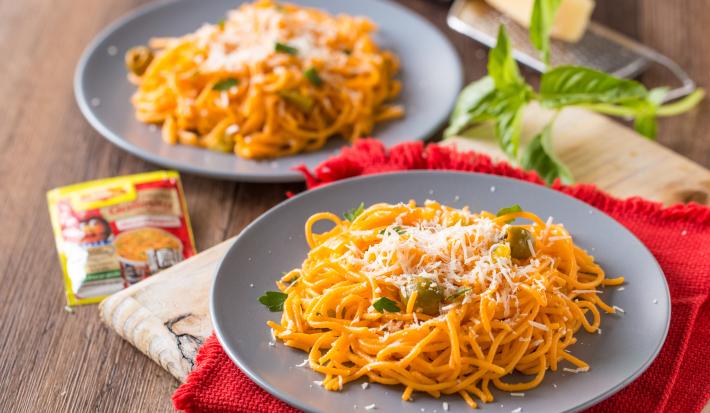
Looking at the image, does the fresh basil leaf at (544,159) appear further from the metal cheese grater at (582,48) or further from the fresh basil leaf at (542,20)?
the metal cheese grater at (582,48)

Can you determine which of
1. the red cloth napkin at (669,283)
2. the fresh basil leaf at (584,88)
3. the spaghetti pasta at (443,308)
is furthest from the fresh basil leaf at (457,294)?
the fresh basil leaf at (584,88)

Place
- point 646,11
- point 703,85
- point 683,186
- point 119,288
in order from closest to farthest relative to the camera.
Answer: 1. point 119,288
2. point 683,186
3. point 703,85
4. point 646,11

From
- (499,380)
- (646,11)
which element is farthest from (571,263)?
(646,11)

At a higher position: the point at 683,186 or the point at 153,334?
the point at 683,186

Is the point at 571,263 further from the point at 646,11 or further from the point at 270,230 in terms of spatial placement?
the point at 646,11

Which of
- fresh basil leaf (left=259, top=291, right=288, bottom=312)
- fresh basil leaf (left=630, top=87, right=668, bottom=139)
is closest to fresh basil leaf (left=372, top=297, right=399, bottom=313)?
fresh basil leaf (left=259, top=291, right=288, bottom=312)

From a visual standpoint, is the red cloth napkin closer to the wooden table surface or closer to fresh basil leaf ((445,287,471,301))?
the wooden table surface

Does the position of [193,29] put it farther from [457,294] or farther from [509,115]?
[457,294]

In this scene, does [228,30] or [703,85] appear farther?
[703,85]
